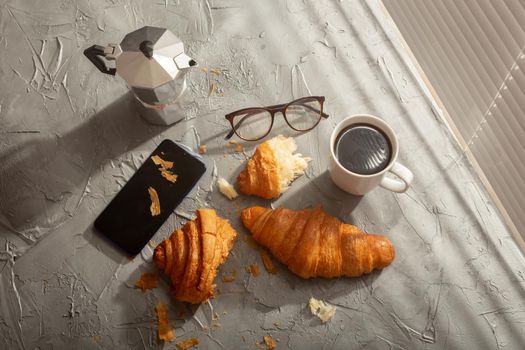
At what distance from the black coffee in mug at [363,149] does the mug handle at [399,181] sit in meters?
0.02

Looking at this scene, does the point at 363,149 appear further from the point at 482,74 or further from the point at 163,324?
the point at 163,324

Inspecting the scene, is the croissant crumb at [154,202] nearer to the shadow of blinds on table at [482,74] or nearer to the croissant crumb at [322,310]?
the croissant crumb at [322,310]

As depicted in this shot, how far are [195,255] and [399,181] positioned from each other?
1.28 feet

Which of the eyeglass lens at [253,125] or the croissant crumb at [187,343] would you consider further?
the eyeglass lens at [253,125]

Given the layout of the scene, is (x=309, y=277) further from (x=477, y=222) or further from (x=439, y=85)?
(x=439, y=85)

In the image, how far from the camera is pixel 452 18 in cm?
88

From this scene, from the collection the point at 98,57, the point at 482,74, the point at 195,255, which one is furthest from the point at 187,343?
the point at 482,74

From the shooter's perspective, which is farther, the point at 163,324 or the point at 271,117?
the point at 271,117

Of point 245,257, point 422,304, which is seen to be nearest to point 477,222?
point 422,304

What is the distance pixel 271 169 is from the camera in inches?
37.0

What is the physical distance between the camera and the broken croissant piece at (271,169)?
0.94 metres

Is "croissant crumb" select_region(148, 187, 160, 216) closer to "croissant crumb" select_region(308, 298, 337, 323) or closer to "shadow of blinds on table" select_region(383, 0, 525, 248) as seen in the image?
"croissant crumb" select_region(308, 298, 337, 323)

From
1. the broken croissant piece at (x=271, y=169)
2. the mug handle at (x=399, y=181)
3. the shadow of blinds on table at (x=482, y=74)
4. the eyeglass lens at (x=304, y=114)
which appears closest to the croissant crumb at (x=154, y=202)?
the broken croissant piece at (x=271, y=169)

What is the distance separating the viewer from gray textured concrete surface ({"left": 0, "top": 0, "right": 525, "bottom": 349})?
90 cm
